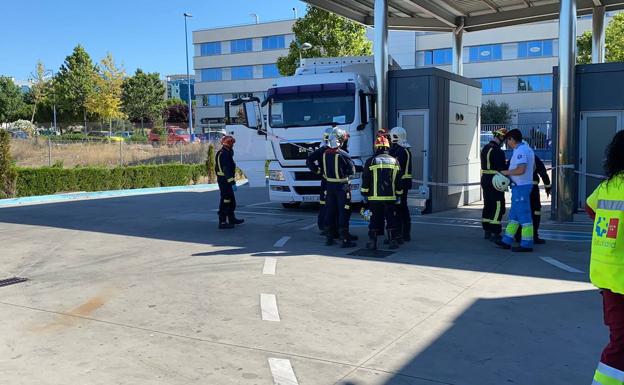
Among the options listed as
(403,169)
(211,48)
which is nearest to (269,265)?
(403,169)

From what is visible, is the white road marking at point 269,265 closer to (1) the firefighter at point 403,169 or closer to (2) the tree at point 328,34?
(1) the firefighter at point 403,169

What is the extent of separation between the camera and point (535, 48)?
48.5 metres

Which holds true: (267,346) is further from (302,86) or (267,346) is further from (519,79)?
(519,79)

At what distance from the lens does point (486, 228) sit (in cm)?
972

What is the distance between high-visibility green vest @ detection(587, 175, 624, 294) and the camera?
3.34 metres

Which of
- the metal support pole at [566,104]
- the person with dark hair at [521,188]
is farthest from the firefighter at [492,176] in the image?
the metal support pole at [566,104]

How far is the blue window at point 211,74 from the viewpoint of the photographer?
68125 mm

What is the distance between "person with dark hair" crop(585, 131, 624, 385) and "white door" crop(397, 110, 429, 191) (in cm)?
935

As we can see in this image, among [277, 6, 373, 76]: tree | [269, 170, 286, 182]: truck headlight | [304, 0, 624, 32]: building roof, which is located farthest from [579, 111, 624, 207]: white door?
[277, 6, 373, 76]: tree

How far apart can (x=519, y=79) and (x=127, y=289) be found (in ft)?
160

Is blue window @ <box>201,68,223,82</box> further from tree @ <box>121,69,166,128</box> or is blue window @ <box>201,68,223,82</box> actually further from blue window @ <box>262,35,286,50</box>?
blue window @ <box>262,35,286,50</box>

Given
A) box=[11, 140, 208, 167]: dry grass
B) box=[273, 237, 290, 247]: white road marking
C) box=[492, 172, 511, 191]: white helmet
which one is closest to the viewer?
box=[492, 172, 511, 191]: white helmet

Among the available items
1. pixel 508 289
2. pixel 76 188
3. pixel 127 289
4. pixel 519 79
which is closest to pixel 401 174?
pixel 508 289

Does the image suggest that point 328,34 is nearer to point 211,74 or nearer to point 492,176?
point 492,176
